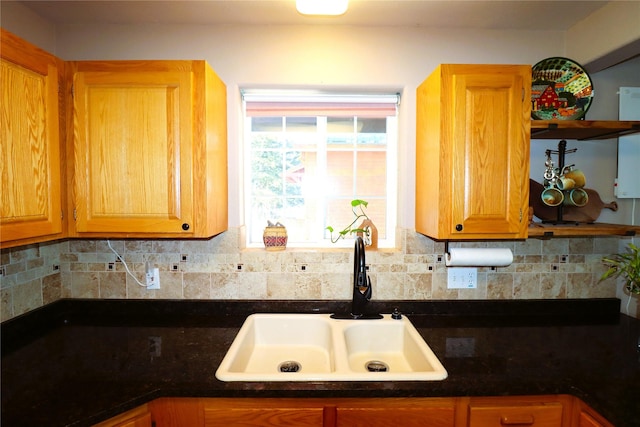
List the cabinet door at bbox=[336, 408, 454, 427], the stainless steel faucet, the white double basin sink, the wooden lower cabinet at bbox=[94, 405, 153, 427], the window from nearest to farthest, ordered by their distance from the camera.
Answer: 1. the wooden lower cabinet at bbox=[94, 405, 153, 427]
2. the cabinet door at bbox=[336, 408, 454, 427]
3. the white double basin sink
4. the stainless steel faucet
5. the window

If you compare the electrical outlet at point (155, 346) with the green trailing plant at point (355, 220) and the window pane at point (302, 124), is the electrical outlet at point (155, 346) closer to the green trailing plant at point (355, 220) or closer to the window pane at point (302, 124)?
the green trailing plant at point (355, 220)

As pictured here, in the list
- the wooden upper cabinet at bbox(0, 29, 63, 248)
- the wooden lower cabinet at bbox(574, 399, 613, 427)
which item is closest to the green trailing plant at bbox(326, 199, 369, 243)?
the wooden lower cabinet at bbox(574, 399, 613, 427)

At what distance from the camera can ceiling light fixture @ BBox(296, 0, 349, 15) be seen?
4.10ft

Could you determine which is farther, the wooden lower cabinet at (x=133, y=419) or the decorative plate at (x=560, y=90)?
the decorative plate at (x=560, y=90)

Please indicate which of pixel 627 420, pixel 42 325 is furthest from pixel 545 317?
pixel 42 325

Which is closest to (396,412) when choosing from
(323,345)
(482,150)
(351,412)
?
(351,412)

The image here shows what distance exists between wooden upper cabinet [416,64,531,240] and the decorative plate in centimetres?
22

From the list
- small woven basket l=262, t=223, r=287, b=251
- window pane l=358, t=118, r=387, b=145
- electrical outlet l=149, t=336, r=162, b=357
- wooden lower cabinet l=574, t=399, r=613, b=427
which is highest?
window pane l=358, t=118, r=387, b=145

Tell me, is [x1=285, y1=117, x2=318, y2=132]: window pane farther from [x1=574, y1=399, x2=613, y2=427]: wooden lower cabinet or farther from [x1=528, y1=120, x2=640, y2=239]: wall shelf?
[x1=574, y1=399, x2=613, y2=427]: wooden lower cabinet

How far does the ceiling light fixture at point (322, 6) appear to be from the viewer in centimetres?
125

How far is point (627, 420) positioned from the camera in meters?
0.86

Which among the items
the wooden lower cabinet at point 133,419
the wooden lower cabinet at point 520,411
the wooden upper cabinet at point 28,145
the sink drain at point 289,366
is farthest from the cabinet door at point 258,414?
the wooden upper cabinet at point 28,145

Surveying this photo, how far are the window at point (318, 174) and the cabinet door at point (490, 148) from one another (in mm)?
566

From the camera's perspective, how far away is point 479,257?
1.54 metres
